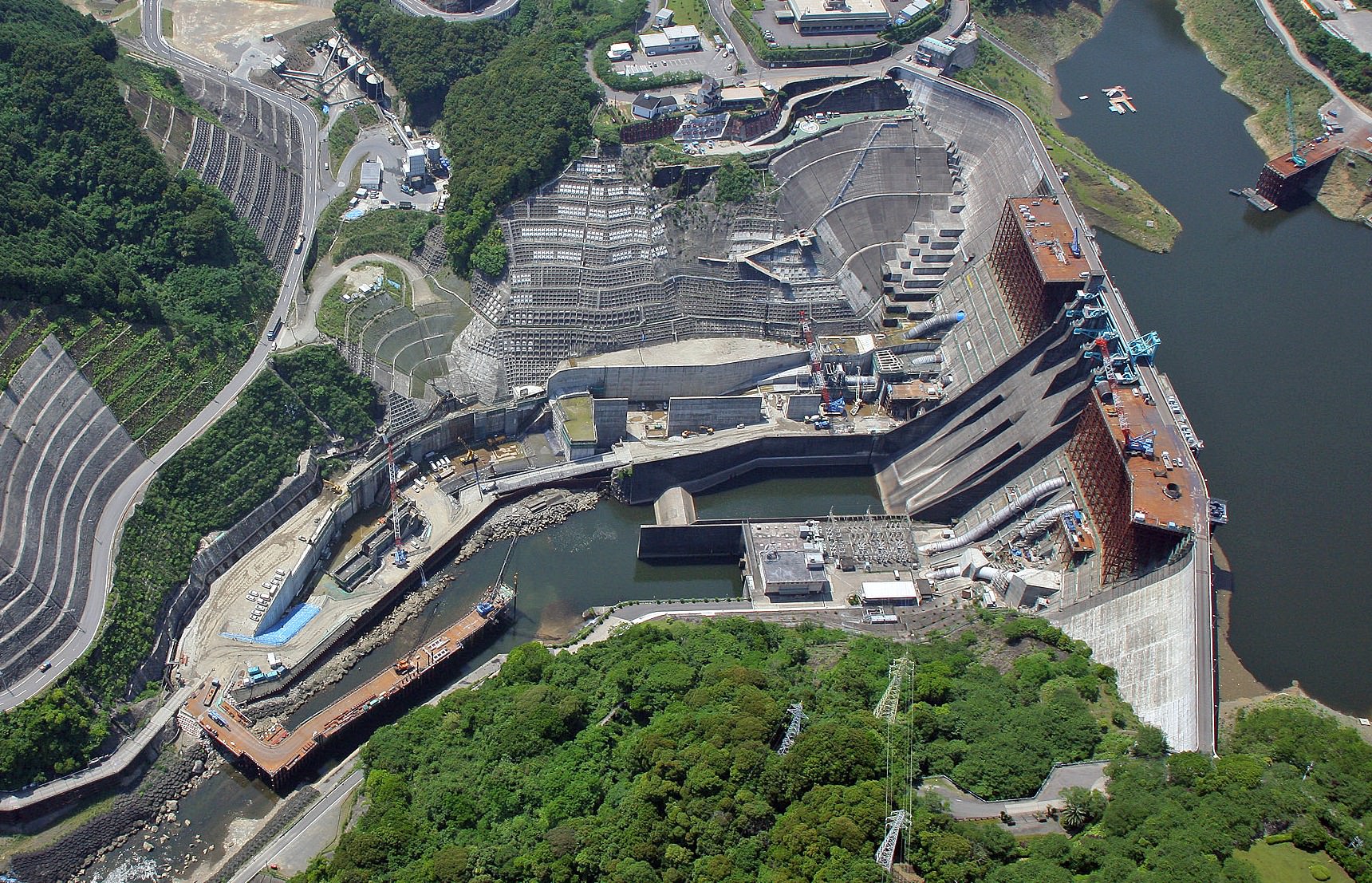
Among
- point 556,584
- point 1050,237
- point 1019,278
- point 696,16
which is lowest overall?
point 1019,278

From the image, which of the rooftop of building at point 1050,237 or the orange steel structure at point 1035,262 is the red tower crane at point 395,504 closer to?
the orange steel structure at point 1035,262

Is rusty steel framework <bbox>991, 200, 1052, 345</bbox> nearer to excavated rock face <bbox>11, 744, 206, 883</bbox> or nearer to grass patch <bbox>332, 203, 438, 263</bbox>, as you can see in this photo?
grass patch <bbox>332, 203, 438, 263</bbox>

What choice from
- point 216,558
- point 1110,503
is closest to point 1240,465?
point 1110,503

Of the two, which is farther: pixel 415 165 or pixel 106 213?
pixel 415 165

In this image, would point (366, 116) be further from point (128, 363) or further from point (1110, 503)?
point (1110, 503)

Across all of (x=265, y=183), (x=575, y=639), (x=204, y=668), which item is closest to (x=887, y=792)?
(x=575, y=639)

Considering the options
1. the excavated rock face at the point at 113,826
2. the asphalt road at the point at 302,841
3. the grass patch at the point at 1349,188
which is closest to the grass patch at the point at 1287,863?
the asphalt road at the point at 302,841

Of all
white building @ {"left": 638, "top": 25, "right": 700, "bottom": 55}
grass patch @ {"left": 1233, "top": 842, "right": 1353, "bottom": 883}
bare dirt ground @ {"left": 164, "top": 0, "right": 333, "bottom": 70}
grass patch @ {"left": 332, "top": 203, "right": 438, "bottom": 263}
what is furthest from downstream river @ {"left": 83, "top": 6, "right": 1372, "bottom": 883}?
bare dirt ground @ {"left": 164, "top": 0, "right": 333, "bottom": 70}

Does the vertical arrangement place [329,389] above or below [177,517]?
above
